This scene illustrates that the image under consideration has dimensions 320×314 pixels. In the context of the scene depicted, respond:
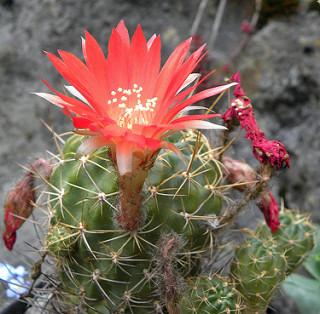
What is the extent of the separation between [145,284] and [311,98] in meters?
1.28

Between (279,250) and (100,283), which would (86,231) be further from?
(279,250)

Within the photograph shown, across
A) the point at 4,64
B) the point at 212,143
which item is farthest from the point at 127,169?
the point at 4,64

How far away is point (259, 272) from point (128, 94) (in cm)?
52

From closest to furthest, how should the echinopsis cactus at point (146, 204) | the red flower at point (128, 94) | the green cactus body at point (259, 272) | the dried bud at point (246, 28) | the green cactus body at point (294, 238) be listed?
1. the red flower at point (128, 94)
2. the echinopsis cactus at point (146, 204)
3. the green cactus body at point (259, 272)
4. the green cactus body at point (294, 238)
5. the dried bud at point (246, 28)

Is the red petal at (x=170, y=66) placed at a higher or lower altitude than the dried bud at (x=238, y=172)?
higher

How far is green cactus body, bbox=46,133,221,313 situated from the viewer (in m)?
0.79

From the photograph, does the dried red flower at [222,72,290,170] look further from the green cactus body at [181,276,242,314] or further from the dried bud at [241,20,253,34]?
the dried bud at [241,20,253,34]

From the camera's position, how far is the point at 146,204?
2.58 ft

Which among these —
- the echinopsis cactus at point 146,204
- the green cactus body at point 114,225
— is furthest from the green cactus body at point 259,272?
the green cactus body at point 114,225

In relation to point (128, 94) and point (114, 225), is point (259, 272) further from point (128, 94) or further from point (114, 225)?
point (128, 94)

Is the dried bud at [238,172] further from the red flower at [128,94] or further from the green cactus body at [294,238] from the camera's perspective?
the red flower at [128,94]

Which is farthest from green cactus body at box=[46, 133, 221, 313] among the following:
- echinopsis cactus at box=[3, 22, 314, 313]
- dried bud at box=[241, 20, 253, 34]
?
dried bud at box=[241, 20, 253, 34]

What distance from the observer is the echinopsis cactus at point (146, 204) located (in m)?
0.71

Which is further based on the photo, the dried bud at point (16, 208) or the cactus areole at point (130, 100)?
the dried bud at point (16, 208)
